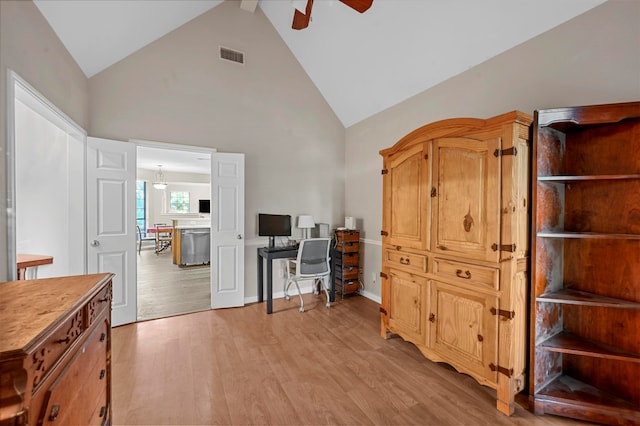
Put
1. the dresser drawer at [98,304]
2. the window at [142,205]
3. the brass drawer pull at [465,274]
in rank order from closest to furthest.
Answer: the dresser drawer at [98,304], the brass drawer pull at [465,274], the window at [142,205]

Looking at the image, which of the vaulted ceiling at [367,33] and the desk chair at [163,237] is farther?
the desk chair at [163,237]

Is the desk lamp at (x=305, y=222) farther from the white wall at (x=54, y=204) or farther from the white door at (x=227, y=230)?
the white wall at (x=54, y=204)

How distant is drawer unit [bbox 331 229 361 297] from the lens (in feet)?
14.0

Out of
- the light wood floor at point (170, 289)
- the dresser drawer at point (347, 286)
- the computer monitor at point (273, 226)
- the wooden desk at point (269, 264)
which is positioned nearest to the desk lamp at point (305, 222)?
the computer monitor at point (273, 226)

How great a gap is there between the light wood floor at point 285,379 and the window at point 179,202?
769 cm

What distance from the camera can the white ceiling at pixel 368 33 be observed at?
2359 millimetres

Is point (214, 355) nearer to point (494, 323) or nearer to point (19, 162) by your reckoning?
point (494, 323)

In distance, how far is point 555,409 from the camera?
1.87 metres

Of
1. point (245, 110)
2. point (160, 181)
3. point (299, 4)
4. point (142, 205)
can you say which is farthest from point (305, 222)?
point (142, 205)

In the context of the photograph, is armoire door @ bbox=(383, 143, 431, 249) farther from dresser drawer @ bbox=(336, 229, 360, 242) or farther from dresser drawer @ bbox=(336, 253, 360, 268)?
dresser drawer @ bbox=(336, 253, 360, 268)

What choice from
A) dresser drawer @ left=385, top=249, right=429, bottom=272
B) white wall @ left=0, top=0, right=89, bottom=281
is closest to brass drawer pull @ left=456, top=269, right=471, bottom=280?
dresser drawer @ left=385, top=249, right=429, bottom=272

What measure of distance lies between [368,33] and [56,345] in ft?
12.4

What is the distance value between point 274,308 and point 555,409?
2.96 meters

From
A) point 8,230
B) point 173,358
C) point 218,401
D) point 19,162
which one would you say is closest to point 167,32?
point 19,162
